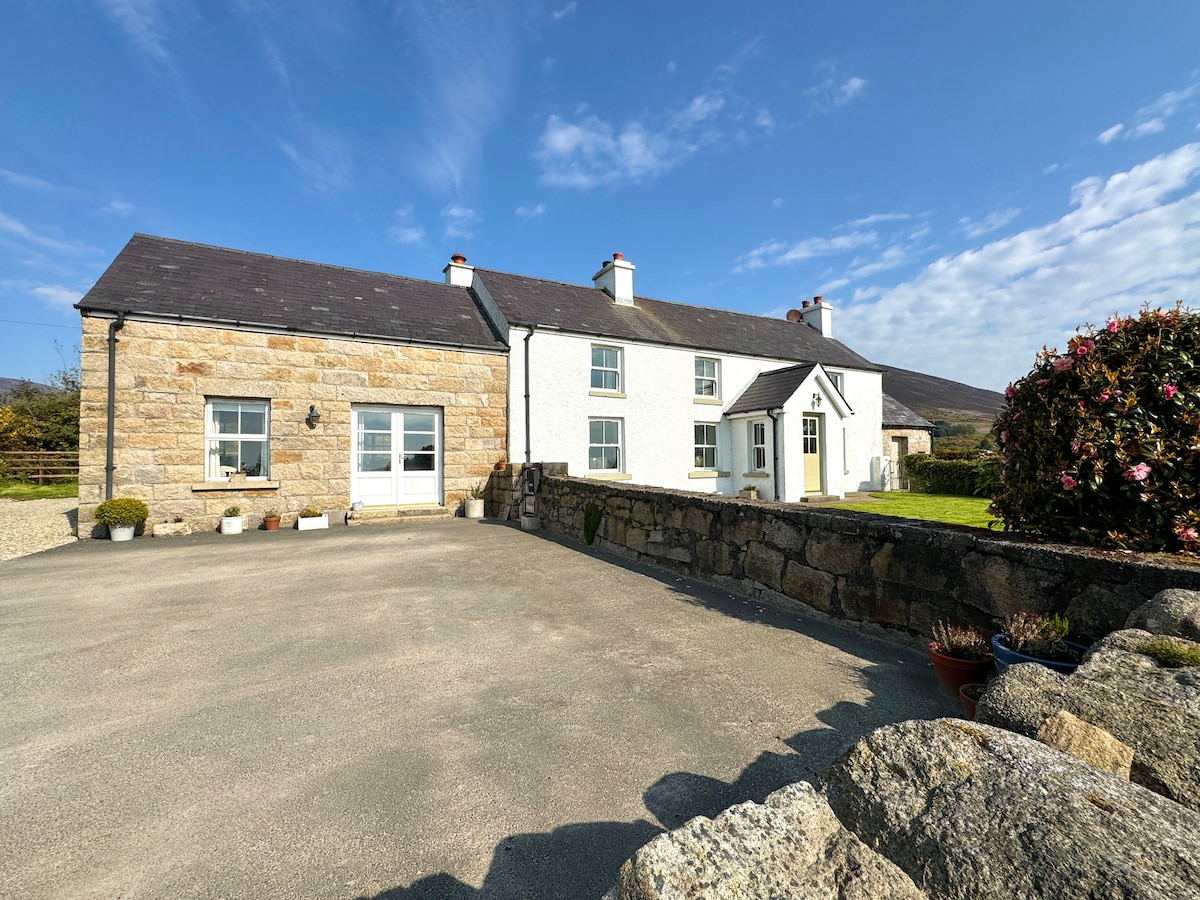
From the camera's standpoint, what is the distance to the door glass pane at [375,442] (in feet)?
39.9

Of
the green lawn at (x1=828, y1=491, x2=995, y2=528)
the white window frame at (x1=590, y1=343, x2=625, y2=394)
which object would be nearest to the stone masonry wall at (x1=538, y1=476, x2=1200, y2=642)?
the green lawn at (x1=828, y1=491, x2=995, y2=528)

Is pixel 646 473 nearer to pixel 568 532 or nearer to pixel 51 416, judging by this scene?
pixel 568 532

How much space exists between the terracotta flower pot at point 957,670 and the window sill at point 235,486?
11831 millimetres

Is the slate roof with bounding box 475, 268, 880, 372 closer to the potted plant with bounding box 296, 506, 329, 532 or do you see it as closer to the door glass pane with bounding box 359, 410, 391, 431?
the door glass pane with bounding box 359, 410, 391, 431

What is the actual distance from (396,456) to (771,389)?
11590 millimetres

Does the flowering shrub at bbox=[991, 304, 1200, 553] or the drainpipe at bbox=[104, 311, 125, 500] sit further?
the drainpipe at bbox=[104, 311, 125, 500]

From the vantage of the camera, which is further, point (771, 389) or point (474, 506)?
point (771, 389)

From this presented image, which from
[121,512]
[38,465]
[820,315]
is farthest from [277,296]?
[820,315]

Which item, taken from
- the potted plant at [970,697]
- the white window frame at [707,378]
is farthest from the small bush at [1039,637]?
the white window frame at [707,378]

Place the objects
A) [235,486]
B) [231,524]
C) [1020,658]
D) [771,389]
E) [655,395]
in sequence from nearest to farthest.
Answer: [1020,658], [231,524], [235,486], [655,395], [771,389]

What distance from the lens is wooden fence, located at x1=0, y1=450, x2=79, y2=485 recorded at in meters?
19.4

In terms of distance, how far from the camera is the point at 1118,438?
10.8ft

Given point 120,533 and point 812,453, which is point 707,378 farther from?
point 120,533

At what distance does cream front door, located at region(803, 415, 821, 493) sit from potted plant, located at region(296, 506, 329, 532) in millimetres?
13972
